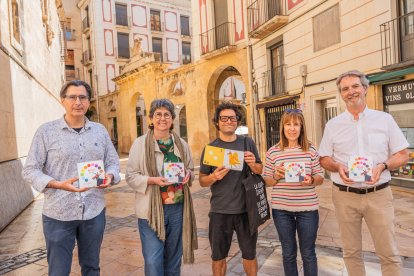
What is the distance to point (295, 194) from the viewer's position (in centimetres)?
291

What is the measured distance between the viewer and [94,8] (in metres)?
28.9

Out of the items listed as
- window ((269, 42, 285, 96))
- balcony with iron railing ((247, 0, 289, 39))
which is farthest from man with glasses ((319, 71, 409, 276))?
window ((269, 42, 285, 96))

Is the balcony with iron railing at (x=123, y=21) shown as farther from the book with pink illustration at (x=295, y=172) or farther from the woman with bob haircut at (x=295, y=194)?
the book with pink illustration at (x=295, y=172)

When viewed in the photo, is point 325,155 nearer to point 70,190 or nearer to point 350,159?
point 350,159

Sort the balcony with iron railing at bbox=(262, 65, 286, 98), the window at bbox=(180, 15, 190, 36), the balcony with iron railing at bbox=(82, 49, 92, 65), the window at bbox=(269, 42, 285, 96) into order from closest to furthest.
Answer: the balcony with iron railing at bbox=(262, 65, 286, 98), the window at bbox=(269, 42, 285, 96), the balcony with iron railing at bbox=(82, 49, 92, 65), the window at bbox=(180, 15, 190, 36)

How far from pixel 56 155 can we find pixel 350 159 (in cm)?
231

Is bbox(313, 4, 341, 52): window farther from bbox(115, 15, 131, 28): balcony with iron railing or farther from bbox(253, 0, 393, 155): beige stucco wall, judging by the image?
bbox(115, 15, 131, 28): balcony with iron railing

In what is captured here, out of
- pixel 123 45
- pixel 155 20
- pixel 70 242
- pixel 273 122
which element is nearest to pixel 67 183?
pixel 70 242

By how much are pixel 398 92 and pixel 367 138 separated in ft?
21.7

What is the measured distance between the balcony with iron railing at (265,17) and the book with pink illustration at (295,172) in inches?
390

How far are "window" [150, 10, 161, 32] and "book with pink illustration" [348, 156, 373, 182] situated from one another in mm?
31711

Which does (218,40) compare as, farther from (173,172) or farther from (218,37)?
(173,172)

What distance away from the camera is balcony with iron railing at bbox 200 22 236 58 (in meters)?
14.8

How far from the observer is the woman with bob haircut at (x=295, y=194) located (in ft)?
9.45
